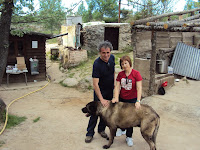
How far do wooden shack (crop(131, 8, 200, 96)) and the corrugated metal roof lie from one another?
42cm

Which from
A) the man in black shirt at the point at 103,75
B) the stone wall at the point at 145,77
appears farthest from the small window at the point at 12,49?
the man in black shirt at the point at 103,75

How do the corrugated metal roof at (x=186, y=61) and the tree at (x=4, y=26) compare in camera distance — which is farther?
the corrugated metal roof at (x=186, y=61)

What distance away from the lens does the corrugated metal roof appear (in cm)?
974

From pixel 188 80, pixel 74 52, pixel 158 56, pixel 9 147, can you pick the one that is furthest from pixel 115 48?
pixel 9 147

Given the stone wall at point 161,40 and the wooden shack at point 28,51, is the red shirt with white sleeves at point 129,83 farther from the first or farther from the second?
the wooden shack at point 28,51

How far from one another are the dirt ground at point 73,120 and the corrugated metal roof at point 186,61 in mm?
752

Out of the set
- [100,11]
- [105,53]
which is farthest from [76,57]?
[100,11]

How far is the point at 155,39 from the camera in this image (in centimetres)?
744

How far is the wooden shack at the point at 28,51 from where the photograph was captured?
1068 centimetres

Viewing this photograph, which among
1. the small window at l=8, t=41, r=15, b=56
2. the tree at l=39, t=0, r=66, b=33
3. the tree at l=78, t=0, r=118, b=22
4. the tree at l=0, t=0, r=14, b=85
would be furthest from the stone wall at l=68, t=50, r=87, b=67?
the tree at l=78, t=0, r=118, b=22

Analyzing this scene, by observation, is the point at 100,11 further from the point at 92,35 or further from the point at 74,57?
the point at 74,57

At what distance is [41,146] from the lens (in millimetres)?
4266

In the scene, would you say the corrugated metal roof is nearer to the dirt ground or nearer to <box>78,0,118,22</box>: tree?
the dirt ground

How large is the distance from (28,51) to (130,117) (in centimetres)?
882
